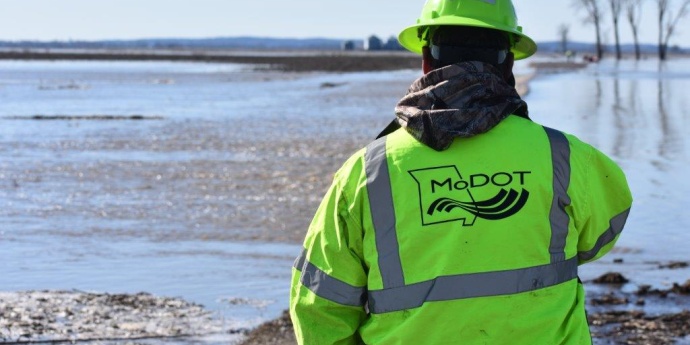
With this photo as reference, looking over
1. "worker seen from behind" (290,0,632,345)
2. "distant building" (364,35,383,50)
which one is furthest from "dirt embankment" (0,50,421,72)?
"worker seen from behind" (290,0,632,345)

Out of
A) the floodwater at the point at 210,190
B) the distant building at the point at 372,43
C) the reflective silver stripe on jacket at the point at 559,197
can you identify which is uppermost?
the reflective silver stripe on jacket at the point at 559,197

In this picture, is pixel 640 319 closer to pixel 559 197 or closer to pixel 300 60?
pixel 559 197

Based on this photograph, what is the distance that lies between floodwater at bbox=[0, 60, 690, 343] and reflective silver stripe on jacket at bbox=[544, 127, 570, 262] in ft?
14.5

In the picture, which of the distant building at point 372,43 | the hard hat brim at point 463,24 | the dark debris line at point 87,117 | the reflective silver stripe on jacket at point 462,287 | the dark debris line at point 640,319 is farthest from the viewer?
the distant building at point 372,43

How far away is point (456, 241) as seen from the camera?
2600 mm

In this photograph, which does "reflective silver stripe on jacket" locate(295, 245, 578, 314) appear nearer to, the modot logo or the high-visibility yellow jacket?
the high-visibility yellow jacket

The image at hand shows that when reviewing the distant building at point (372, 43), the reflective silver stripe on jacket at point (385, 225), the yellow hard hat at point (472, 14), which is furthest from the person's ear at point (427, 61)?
the distant building at point (372, 43)

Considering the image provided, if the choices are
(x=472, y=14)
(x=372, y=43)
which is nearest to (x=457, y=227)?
(x=472, y=14)

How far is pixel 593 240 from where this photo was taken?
2801 millimetres

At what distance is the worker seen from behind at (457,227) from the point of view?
8.55 feet

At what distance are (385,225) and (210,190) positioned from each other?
11.5 m

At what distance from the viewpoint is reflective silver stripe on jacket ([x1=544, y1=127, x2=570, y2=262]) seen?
267 cm

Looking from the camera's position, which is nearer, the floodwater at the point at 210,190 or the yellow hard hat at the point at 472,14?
the yellow hard hat at the point at 472,14

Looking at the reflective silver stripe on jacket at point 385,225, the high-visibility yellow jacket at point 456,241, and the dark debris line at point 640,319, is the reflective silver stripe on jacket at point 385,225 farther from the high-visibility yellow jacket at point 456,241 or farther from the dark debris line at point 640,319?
the dark debris line at point 640,319
